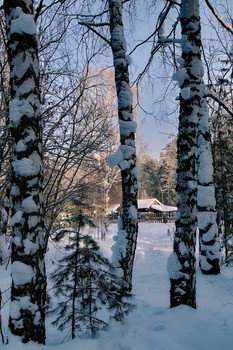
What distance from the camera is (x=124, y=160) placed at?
4.54 meters

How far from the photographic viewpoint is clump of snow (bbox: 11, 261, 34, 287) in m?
2.25

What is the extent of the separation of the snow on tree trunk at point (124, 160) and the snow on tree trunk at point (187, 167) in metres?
1.14

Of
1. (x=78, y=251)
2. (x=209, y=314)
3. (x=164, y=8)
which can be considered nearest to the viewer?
(x=78, y=251)

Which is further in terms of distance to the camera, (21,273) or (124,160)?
(124,160)

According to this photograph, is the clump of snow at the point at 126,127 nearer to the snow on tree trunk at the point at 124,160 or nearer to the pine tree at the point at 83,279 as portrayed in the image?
the snow on tree trunk at the point at 124,160

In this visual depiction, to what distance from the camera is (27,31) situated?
237 centimetres

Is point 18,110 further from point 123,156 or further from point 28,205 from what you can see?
point 123,156

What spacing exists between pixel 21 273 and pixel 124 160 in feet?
8.86

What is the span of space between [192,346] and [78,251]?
1363 mm

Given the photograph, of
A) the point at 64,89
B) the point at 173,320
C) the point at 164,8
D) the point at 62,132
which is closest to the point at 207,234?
the point at 173,320

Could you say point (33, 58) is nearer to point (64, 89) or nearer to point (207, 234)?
point (64, 89)

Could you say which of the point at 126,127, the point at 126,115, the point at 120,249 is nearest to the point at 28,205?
the point at 120,249

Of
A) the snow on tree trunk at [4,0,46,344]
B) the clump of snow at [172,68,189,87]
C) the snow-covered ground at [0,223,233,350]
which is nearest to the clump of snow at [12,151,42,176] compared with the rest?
the snow on tree trunk at [4,0,46,344]

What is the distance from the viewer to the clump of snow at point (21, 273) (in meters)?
2.25
